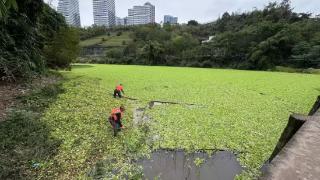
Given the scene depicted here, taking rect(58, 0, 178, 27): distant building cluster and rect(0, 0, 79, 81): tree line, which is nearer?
rect(0, 0, 79, 81): tree line

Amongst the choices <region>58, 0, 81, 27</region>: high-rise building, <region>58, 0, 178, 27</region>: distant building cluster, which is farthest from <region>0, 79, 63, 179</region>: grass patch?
<region>58, 0, 178, 27</region>: distant building cluster

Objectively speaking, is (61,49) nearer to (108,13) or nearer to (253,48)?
(253,48)

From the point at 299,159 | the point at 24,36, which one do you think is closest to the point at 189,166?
the point at 299,159

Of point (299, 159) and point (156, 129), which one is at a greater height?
point (299, 159)

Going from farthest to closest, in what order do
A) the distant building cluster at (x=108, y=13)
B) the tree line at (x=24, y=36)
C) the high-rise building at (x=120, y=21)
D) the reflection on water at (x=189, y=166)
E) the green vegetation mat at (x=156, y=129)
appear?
1. the high-rise building at (x=120, y=21)
2. the distant building cluster at (x=108, y=13)
3. the tree line at (x=24, y=36)
4. the green vegetation mat at (x=156, y=129)
5. the reflection on water at (x=189, y=166)

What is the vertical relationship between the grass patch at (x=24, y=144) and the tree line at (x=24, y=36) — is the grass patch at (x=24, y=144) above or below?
below

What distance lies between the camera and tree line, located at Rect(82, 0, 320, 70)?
22172mm

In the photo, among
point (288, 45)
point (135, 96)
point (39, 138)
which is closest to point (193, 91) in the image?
point (135, 96)

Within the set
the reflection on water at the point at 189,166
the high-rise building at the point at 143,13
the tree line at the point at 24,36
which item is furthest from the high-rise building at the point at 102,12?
the reflection on water at the point at 189,166

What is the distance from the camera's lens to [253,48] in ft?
79.7

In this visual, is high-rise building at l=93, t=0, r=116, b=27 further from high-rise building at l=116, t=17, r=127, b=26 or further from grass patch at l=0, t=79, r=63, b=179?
grass patch at l=0, t=79, r=63, b=179

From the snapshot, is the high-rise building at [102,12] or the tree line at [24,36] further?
the high-rise building at [102,12]

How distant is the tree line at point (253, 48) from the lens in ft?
72.7

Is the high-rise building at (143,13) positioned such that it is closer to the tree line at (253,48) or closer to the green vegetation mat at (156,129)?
the tree line at (253,48)
